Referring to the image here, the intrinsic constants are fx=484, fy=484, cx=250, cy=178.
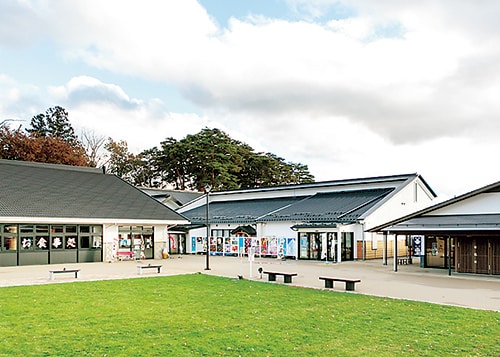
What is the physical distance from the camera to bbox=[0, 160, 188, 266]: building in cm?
2381

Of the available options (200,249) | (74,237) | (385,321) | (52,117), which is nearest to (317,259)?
(200,249)

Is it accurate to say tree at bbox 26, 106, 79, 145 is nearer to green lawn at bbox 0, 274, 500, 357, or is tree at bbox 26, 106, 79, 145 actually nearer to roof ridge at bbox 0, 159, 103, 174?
roof ridge at bbox 0, 159, 103, 174

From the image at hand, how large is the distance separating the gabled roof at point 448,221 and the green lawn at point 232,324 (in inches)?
323

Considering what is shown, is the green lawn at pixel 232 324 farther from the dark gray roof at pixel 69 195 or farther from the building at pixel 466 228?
the dark gray roof at pixel 69 195

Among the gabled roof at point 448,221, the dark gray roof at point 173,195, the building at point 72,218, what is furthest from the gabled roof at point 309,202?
the building at point 72,218

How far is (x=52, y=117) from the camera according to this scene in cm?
6153

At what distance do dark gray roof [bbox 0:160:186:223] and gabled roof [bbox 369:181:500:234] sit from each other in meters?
14.3

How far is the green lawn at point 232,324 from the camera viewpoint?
7.76m

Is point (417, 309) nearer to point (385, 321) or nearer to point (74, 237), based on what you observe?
point (385, 321)

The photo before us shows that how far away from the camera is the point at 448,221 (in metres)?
20.8

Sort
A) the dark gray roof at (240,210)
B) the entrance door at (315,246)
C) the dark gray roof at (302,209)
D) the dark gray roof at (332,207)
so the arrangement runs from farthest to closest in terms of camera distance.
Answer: the dark gray roof at (240,210), the dark gray roof at (302,209), the dark gray roof at (332,207), the entrance door at (315,246)

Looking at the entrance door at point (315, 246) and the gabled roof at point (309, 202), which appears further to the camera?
the gabled roof at point (309, 202)

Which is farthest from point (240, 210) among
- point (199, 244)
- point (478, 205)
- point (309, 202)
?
point (478, 205)

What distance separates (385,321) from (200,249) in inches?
1087
